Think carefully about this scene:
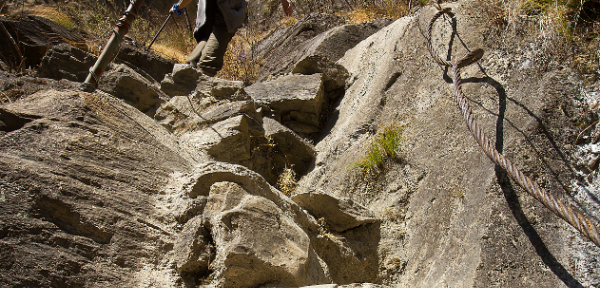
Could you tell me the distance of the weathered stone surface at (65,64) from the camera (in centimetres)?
502

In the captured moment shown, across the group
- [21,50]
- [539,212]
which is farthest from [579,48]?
[21,50]

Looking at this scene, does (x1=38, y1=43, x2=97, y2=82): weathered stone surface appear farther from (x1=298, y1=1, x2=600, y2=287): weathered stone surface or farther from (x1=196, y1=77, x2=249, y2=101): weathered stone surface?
(x1=298, y1=1, x2=600, y2=287): weathered stone surface

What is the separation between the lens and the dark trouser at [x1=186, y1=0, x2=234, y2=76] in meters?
4.82

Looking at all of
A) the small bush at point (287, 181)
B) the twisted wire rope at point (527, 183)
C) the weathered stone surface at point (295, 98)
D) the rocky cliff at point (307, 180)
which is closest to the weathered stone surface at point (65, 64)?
the rocky cliff at point (307, 180)

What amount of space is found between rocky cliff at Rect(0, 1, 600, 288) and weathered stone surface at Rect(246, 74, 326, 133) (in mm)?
22

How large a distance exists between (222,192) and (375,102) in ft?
7.56

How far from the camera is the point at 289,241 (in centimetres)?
245

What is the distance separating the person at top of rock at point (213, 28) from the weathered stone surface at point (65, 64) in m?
1.32

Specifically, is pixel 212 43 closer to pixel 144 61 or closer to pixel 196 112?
pixel 196 112

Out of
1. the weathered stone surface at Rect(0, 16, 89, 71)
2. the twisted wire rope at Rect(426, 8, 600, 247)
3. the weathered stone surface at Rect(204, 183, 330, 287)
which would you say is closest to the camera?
the twisted wire rope at Rect(426, 8, 600, 247)

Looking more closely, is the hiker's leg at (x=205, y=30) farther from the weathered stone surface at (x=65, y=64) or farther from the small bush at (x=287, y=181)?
the small bush at (x=287, y=181)

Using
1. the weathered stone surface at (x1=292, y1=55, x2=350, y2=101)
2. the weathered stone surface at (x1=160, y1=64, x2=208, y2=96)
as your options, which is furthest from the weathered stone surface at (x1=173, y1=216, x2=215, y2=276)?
the weathered stone surface at (x1=292, y1=55, x2=350, y2=101)

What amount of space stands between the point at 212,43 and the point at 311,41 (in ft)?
6.26

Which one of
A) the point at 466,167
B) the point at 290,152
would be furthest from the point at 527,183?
the point at 290,152
